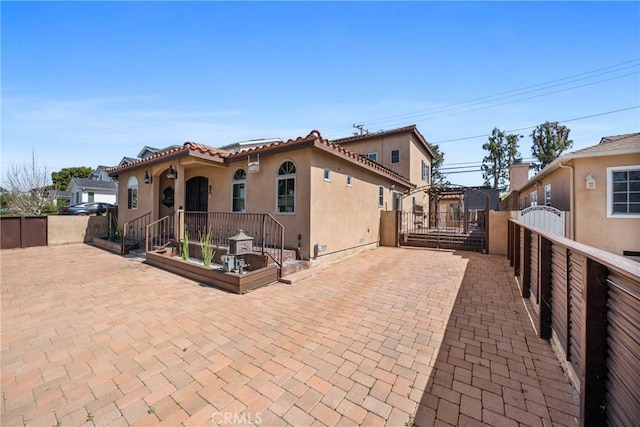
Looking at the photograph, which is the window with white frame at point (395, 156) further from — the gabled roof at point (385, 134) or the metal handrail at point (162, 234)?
the metal handrail at point (162, 234)

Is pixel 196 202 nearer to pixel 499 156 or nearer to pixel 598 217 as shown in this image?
pixel 598 217

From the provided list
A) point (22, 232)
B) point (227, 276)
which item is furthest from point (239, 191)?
point (22, 232)

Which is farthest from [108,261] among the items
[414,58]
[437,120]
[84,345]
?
[437,120]

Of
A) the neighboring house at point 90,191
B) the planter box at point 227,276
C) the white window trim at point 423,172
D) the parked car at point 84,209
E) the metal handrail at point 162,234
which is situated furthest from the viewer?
the neighboring house at point 90,191

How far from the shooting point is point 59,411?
2105 mm

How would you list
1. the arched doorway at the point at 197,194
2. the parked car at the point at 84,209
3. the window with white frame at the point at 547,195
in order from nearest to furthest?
the arched doorway at the point at 197,194 < the window with white frame at the point at 547,195 < the parked car at the point at 84,209

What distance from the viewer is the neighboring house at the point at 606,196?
7293 mm

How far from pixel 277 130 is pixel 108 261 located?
12422mm

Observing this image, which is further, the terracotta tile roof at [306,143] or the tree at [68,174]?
the tree at [68,174]

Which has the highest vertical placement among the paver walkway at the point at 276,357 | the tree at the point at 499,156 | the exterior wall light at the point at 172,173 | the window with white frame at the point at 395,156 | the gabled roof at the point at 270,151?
the tree at the point at 499,156

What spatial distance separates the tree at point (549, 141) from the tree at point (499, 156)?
255 centimetres

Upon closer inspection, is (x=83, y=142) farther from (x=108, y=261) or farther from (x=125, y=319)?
(x=125, y=319)

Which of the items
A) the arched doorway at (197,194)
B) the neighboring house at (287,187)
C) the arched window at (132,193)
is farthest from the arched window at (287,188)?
the arched window at (132,193)

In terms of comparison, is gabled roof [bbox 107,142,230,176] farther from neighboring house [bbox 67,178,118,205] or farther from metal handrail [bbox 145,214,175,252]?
neighboring house [bbox 67,178,118,205]
